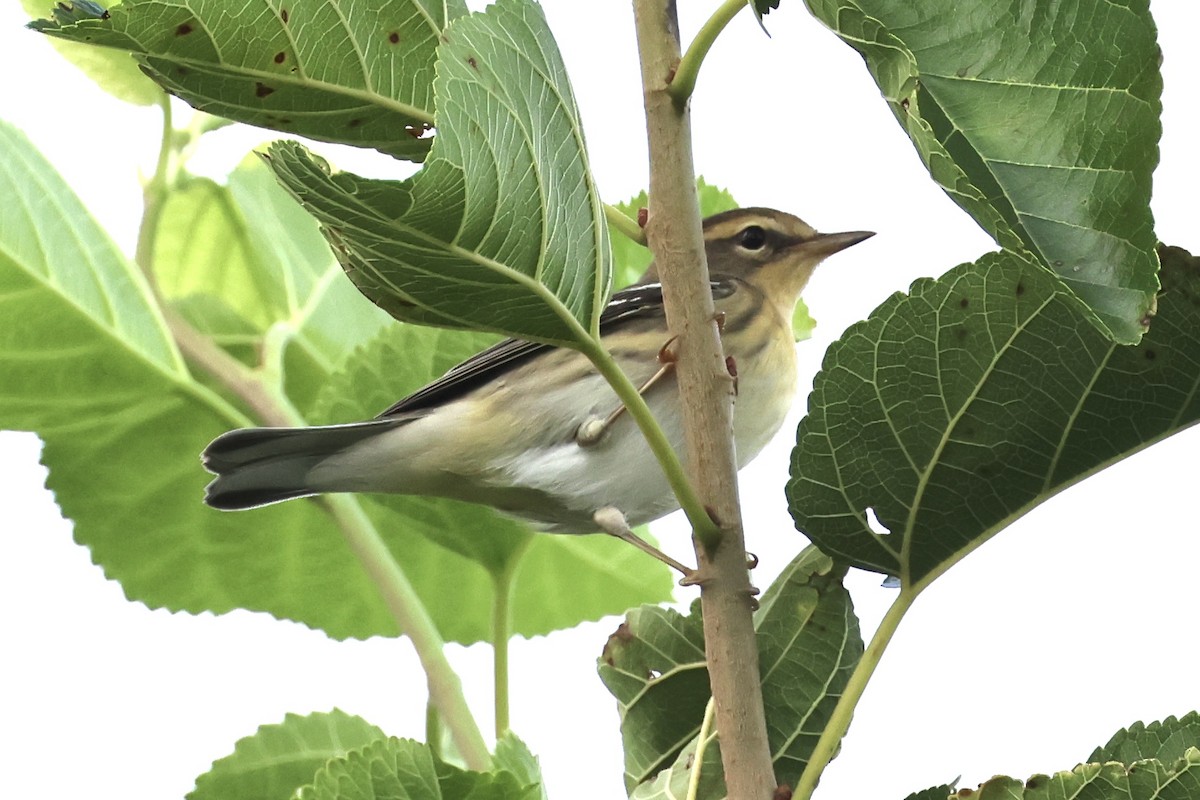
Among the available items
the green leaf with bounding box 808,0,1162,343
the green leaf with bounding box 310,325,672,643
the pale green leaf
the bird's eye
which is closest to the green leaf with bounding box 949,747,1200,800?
the green leaf with bounding box 808,0,1162,343

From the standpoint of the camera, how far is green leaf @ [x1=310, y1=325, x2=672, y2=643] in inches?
71.1

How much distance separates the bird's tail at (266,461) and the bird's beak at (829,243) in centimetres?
99

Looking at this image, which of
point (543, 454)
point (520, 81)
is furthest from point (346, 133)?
point (543, 454)

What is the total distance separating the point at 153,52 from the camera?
1126mm

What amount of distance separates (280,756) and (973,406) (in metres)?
0.81

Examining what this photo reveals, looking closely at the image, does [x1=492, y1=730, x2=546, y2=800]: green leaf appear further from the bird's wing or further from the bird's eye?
the bird's eye

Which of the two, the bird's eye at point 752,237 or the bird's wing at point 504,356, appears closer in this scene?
the bird's wing at point 504,356

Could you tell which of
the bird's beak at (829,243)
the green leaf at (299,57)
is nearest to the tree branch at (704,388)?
the green leaf at (299,57)

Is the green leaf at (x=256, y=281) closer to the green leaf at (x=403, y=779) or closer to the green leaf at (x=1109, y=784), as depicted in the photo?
the green leaf at (x=403, y=779)

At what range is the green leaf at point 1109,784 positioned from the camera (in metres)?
1.09

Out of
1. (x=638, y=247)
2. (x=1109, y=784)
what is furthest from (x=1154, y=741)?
(x=638, y=247)

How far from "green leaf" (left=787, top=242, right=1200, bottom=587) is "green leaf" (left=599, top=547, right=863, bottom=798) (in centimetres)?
10

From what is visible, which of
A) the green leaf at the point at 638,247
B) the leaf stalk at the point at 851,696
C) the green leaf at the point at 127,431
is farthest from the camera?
the green leaf at the point at 638,247

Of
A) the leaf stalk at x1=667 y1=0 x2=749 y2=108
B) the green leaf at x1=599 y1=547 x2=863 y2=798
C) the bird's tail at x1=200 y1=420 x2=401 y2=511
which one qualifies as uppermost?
the bird's tail at x1=200 y1=420 x2=401 y2=511
